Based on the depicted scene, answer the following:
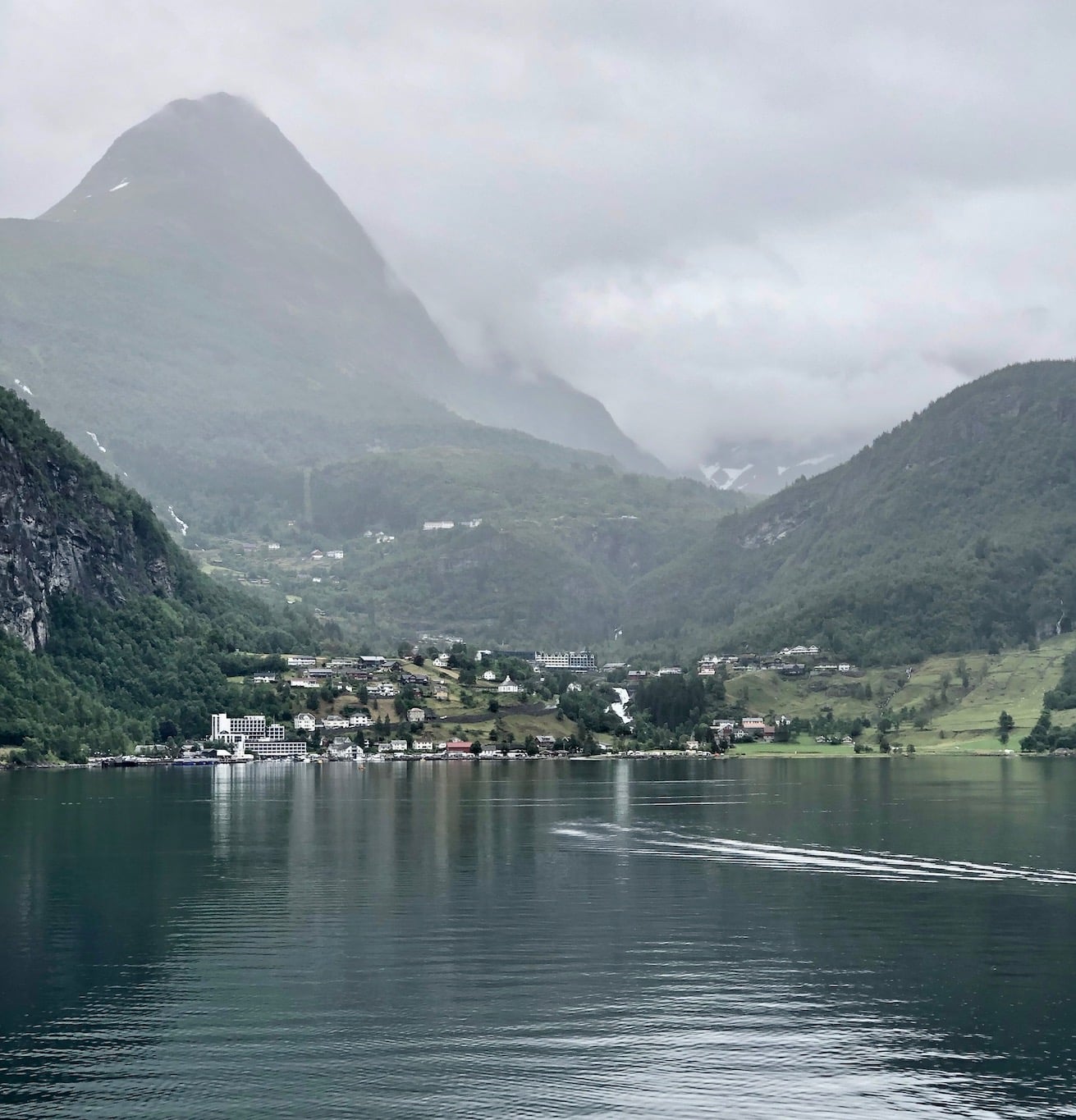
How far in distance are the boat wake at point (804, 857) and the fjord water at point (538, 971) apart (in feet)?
1.49

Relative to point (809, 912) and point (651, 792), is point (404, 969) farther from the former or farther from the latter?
point (651, 792)

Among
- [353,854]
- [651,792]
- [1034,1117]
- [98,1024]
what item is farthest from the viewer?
[651,792]

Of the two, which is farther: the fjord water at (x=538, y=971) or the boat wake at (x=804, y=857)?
the boat wake at (x=804, y=857)

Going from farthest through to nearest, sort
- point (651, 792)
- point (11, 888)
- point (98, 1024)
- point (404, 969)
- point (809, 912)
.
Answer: point (651, 792)
point (11, 888)
point (809, 912)
point (404, 969)
point (98, 1024)

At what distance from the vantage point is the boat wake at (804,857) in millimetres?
89562

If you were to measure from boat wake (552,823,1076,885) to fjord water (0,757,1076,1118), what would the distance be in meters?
0.45

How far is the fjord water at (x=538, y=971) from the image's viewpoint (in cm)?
4800

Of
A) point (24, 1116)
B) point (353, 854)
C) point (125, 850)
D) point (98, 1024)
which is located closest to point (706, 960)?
point (98, 1024)

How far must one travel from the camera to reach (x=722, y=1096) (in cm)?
4719

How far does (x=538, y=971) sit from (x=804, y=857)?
130 feet

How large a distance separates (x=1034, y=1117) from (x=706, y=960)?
71.3ft

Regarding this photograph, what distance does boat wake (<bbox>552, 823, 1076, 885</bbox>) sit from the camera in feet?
294

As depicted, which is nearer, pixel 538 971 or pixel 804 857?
pixel 538 971

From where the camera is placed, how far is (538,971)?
6297cm
